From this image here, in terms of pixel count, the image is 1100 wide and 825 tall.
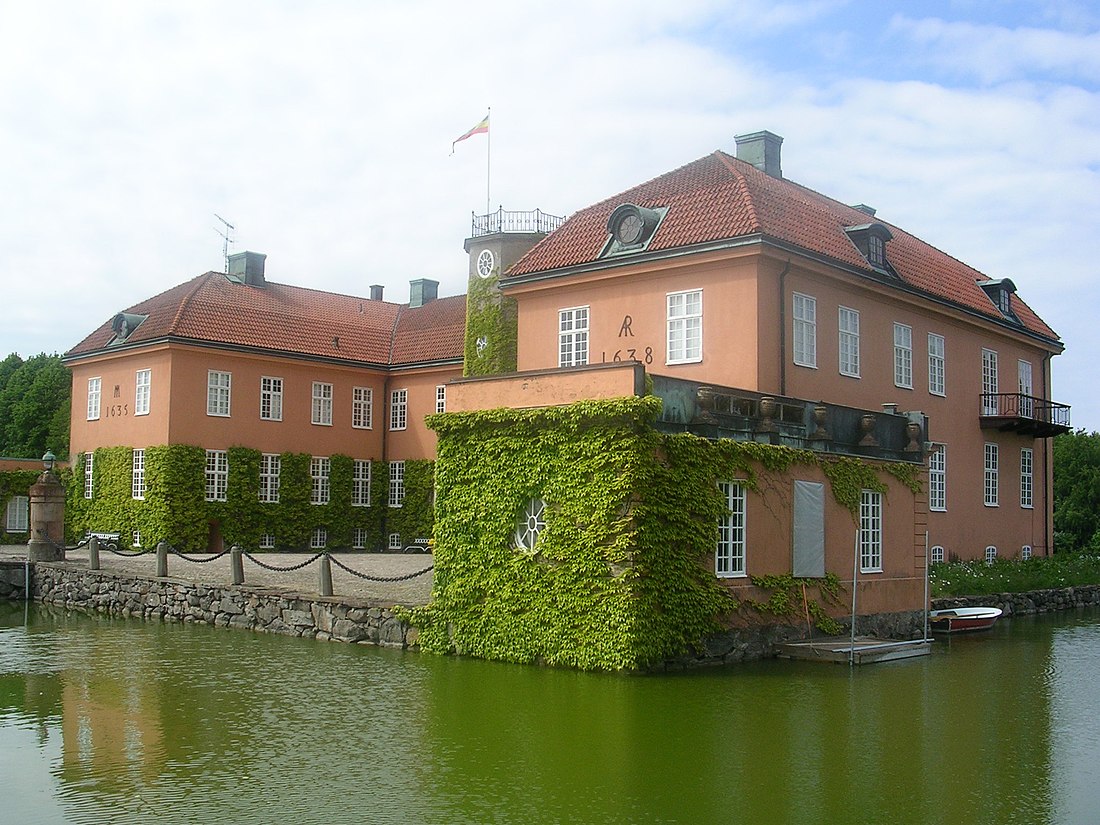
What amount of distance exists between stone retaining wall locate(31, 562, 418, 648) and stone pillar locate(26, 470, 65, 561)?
664 mm

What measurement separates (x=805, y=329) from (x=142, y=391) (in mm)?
22180

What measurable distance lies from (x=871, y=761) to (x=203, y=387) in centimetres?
2904

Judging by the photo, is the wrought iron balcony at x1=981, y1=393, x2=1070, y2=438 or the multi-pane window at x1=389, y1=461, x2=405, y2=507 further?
the multi-pane window at x1=389, y1=461, x2=405, y2=507

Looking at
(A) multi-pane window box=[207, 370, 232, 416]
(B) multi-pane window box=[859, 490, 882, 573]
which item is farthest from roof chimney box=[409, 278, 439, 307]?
(B) multi-pane window box=[859, 490, 882, 573]

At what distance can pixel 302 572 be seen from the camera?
1064 inches

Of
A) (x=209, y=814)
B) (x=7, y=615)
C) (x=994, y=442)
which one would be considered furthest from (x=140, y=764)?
(x=994, y=442)

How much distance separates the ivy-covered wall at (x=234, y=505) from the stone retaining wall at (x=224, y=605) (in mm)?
6913

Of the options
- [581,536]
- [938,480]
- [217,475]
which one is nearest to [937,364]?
[938,480]

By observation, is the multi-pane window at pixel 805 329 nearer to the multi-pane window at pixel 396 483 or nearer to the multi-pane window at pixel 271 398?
the multi-pane window at pixel 271 398

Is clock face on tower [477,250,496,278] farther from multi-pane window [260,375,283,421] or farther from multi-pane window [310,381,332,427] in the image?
multi-pane window [310,381,332,427]

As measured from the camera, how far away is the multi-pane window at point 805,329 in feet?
77.3

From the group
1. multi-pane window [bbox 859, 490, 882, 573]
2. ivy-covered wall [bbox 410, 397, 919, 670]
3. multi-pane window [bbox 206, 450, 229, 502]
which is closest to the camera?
ivy-covered wall [bbox 410, 397, 919, 670]

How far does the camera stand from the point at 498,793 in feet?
A: 32.7

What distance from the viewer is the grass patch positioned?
27344mm
